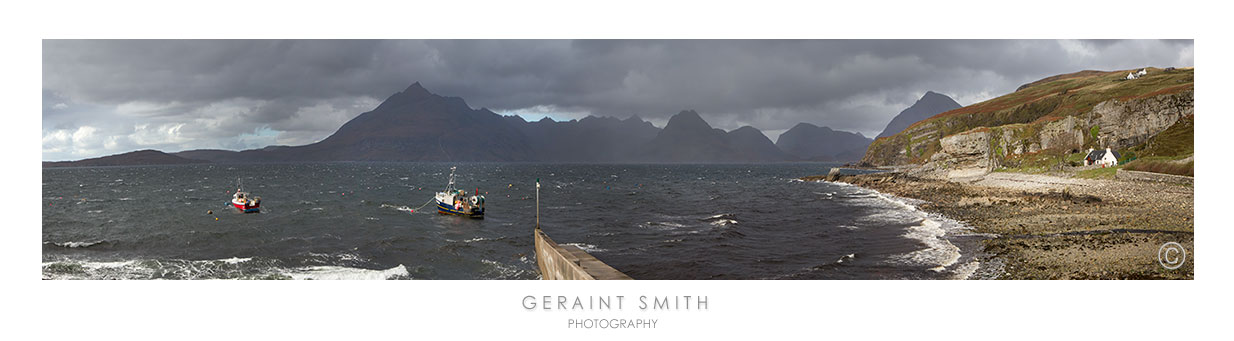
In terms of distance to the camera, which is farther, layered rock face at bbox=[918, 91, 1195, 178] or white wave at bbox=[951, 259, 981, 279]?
layered rock face at bbox=[918, 91, 1195, 178]

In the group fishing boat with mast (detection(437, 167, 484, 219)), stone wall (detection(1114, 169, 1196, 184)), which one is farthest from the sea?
stone wall (detection(1114, 169, 1196, 184))

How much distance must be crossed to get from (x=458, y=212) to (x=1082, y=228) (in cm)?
2857

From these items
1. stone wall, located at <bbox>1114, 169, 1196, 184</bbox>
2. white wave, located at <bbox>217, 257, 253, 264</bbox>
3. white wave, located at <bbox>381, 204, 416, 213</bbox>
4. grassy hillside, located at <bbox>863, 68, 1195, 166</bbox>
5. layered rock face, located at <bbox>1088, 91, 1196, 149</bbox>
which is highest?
grassy hillside, located at <bbox>863, 68, 1195, 166</bbox>

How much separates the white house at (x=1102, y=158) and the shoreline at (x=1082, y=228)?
1.53m

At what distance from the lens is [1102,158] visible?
3272 cm

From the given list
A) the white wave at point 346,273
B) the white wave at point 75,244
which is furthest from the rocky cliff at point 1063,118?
the white wave at point 75,244

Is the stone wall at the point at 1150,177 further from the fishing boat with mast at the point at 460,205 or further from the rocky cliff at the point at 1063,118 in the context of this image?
the fishing boat with mast at the point at 460,205

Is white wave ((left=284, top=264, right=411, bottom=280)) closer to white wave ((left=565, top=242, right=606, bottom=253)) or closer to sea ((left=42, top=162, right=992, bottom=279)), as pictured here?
sea ((left=42, top=162, right=992, bottom=279))

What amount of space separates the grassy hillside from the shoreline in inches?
113

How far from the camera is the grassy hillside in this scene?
16.3 m

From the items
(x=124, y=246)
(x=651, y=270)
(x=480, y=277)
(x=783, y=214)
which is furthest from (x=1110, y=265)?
(x=124, y=246)

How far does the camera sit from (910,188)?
171ft

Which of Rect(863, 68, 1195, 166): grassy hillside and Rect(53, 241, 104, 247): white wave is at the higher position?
Rect(863, 68, 1195, 166): grassy hillside

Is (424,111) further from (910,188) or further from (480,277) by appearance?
(480,277)
